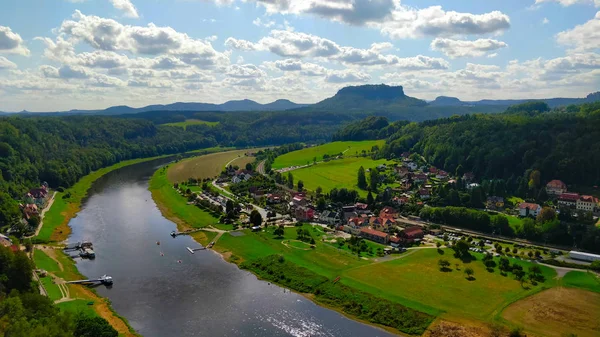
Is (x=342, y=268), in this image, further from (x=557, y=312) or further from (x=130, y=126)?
(x=130, y=126)

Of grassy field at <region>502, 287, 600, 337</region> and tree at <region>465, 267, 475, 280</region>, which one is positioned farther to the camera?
tree at <region>465, 267, 475, 280</region>

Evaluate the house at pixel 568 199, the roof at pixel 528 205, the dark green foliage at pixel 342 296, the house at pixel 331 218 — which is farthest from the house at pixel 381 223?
the house at pixel 568 199

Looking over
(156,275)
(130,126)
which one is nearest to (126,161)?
(130,126)

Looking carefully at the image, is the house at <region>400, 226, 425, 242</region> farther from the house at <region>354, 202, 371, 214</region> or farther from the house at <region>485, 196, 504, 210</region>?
the house at <region>485, 196, 504, 210</region>

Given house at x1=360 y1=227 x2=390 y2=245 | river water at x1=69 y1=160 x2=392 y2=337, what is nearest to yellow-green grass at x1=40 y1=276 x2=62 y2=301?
river water at x1=69 y1=160 x2=392 y2=337

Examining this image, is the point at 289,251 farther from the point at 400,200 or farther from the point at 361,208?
the point at 400,200
